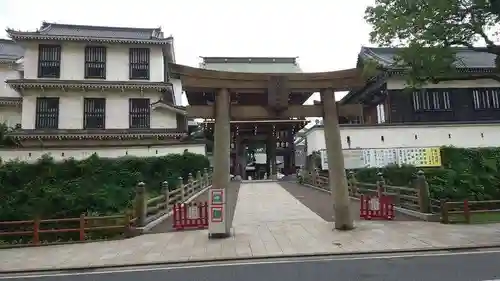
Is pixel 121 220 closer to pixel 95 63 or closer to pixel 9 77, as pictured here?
pixel 95 63

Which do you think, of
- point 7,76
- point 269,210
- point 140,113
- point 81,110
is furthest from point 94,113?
point 269,210

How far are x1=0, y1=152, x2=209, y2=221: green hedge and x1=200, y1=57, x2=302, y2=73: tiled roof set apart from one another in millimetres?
19429

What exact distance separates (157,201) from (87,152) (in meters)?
12.1

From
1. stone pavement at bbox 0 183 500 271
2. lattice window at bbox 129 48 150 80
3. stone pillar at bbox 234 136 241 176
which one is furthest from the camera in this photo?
stone pillar at bbox 234 136 241 176

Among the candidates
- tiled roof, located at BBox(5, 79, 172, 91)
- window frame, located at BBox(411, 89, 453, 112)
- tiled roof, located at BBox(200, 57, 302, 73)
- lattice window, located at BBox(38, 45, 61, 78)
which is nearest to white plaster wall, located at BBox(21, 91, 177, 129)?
tiled roof, located at BBox(5, 79, 172, 91)

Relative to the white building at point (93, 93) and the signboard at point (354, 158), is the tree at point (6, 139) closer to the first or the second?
the white building at point (93, 93)

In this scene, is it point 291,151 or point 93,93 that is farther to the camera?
point 291,151

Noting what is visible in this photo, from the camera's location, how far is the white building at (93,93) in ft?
87.1

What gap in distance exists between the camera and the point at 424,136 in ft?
75.5

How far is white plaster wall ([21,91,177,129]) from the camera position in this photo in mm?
27016

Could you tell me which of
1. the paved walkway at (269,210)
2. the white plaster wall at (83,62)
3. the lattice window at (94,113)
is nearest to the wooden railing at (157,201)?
the paved walkway at (269,210)

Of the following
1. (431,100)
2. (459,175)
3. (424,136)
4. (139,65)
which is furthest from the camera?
(139,65)

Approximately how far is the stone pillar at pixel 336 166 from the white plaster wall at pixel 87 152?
16.2m

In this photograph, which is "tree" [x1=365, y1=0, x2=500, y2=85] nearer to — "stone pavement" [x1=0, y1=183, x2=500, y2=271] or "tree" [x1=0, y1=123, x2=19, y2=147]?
"stone pavement" [x1=0, y1=183, x2=500, y2=271]
